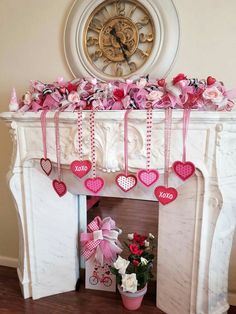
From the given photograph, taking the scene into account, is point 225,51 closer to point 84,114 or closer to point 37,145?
point 84,114

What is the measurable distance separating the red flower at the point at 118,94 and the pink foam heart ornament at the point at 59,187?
0.62m

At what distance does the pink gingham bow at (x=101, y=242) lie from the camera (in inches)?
69.0

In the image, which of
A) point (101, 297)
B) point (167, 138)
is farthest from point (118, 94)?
point (101, 297)

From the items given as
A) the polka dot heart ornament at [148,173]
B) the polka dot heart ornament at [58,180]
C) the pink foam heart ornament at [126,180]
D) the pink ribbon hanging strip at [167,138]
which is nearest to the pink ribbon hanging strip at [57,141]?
the polka dot heart ornament at [58,180]

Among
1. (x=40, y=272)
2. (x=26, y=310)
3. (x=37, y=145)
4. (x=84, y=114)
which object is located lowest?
(x=26, y=310)

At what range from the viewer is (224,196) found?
1339 mm

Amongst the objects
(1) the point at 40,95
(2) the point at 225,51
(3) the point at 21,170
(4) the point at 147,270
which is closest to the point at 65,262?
(4) the point at 147,270

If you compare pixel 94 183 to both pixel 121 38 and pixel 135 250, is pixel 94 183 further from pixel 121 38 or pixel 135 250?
pixel 121 38

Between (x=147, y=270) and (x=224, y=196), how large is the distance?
706mm

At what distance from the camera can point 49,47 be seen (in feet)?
5.73

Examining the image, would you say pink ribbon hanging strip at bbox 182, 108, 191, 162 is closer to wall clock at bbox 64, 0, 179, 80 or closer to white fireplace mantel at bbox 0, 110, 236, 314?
white fireplace mantel at bbox 0, 110, 236, 314

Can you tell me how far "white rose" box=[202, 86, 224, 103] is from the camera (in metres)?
1.21

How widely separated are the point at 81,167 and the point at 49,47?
0.88 m

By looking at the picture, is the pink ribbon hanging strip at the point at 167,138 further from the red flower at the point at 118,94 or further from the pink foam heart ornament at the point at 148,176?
the red flower at the point at 118,94
